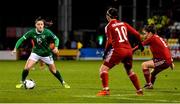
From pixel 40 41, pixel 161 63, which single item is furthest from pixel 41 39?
pixel 161 63

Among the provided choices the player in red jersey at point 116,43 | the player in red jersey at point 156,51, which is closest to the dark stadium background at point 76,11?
the player in red jersey at point 156,51

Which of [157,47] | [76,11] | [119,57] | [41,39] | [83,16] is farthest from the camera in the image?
[83,16]

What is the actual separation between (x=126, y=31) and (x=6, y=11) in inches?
2516

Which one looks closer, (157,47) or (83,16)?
(157,47)

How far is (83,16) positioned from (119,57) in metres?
68.8

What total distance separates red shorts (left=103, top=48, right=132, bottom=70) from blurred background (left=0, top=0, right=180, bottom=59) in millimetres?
39509

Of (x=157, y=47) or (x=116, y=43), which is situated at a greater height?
(x=116, y=43)

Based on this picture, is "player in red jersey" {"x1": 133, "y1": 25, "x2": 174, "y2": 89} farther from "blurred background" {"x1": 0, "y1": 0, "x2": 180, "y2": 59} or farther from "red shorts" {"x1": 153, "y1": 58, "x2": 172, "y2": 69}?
"blurred background" {"x1": 0, "y1": 0, "x2": 180, "y2": 59}

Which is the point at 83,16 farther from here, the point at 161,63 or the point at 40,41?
the point at 40,41

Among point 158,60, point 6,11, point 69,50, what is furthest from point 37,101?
point 6,11

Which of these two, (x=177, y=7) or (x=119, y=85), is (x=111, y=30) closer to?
(x=119, y=85)

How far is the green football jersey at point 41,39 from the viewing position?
65.0 feet

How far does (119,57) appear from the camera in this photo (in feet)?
56.4

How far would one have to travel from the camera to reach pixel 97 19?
86.3m
